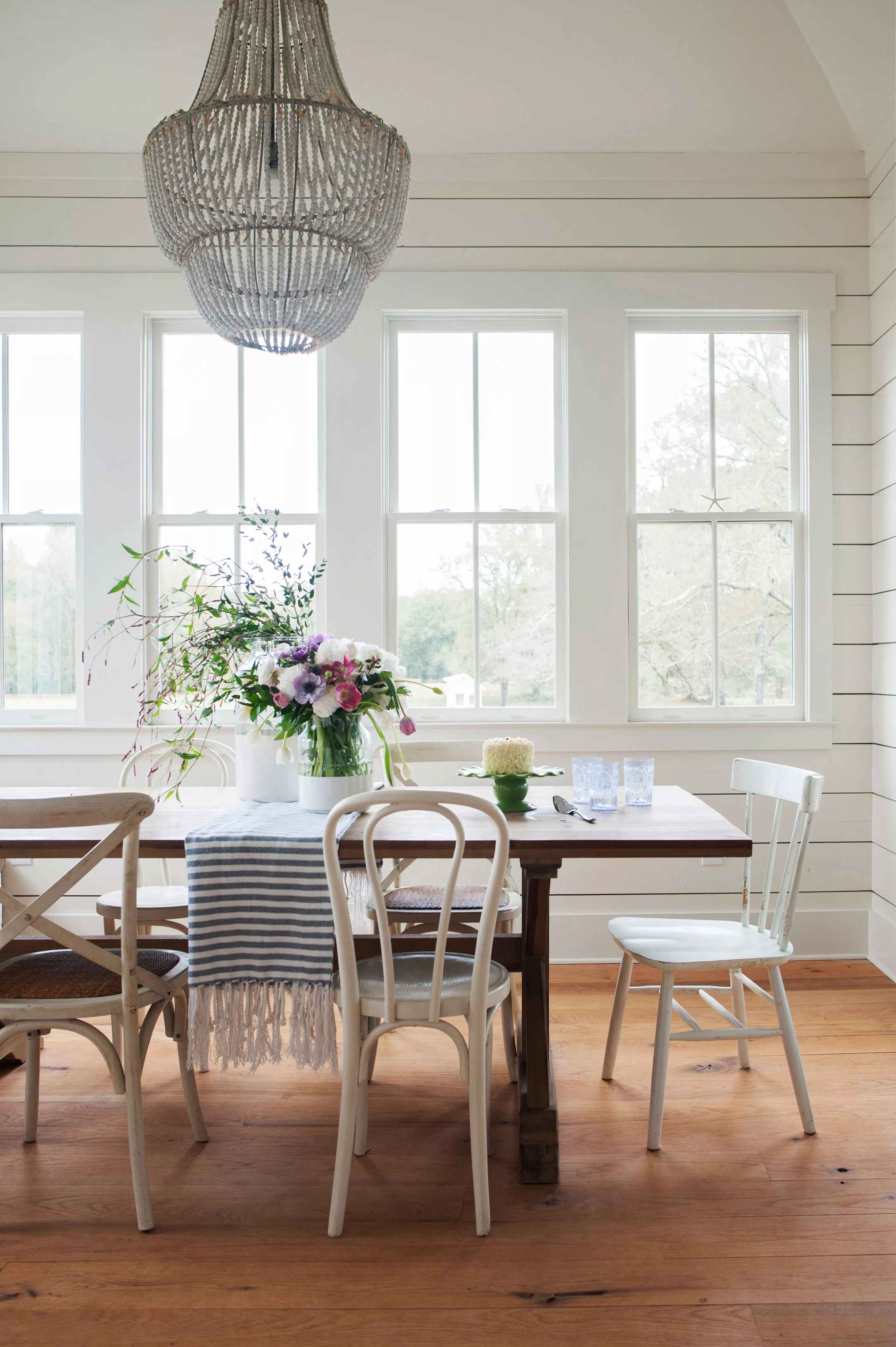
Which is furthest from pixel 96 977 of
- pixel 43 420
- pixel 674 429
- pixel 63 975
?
pixel 674 429

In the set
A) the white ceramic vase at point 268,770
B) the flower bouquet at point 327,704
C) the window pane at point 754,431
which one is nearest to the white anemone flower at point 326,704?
the flower bouquet at point 327,704

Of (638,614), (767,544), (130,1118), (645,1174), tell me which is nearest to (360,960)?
(130,1118)

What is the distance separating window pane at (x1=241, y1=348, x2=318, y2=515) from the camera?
3494mm

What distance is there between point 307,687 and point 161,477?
1.78m

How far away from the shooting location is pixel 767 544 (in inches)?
138

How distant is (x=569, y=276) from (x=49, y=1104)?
3.21 m

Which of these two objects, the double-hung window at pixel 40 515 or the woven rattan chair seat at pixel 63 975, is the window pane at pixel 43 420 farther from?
the woven rattan chair seat at pixel 63 975

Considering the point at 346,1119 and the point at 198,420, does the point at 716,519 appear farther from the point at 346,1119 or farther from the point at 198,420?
the point at 346,1119

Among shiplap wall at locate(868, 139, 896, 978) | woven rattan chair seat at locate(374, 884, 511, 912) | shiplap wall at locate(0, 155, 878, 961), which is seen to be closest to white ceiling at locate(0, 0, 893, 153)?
shiplap wall at locate(0, 155, 878, 961)

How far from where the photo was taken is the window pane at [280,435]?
349cm

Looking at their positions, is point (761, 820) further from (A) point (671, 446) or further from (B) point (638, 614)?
(A) point (671, 446)

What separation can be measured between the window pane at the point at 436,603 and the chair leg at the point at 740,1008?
1.51 m

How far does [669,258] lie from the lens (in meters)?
3.44

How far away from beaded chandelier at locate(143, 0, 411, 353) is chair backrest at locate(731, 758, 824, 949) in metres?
1.60
